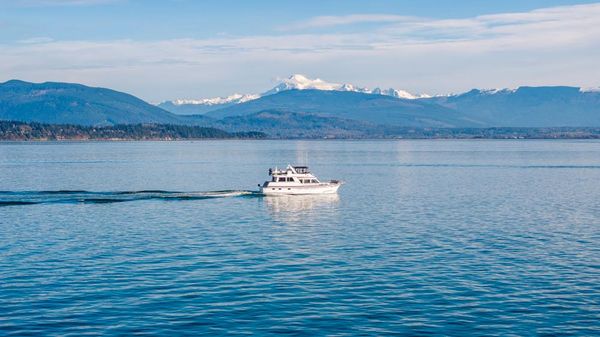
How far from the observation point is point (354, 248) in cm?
6619

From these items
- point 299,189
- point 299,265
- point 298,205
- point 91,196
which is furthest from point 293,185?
point 299,265

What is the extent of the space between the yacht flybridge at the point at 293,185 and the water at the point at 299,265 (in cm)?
787

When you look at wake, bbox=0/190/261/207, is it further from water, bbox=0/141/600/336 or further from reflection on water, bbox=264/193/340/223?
reflection on water, bbox=264/193/340/223

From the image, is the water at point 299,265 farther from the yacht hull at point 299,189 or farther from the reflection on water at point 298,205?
the yacht hull at point 299,189

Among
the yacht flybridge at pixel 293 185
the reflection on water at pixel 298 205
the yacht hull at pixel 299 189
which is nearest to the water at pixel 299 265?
the reflection on water at pixel 298 205

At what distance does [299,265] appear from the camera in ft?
192

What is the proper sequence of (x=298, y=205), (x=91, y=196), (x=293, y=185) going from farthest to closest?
(x=293, y=185) < (x=91, y=196) < (x=298, y=205)

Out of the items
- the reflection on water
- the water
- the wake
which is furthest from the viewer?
the wake

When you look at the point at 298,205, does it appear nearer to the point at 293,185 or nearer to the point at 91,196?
the point at 293,185

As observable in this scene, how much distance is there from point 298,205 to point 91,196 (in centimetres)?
3255

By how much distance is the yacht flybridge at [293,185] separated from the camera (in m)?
119

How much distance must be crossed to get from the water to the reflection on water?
1.70 feet

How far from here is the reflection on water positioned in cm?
9294

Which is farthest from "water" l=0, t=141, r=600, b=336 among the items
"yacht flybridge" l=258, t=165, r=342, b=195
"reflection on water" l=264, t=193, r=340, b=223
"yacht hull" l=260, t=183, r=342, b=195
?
"yacht flybridge" l=258, t=165, r=342, b=195
